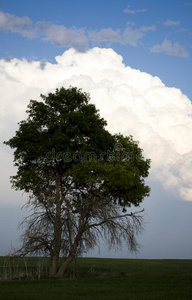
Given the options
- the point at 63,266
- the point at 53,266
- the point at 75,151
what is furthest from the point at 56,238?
the point at 75,151

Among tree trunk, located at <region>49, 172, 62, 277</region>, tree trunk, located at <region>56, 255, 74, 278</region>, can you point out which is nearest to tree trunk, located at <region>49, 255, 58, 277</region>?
tree trunk, located at <region>49, 172, 62, 277</region>

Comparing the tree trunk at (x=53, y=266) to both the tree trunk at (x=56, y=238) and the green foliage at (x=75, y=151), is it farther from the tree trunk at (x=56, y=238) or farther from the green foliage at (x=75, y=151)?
the green foliage at (x=75, y=151)

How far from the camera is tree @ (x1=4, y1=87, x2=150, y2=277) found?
32.3m

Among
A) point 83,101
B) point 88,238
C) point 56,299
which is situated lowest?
point 56,299

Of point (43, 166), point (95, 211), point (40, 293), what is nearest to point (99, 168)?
point (95, 211)

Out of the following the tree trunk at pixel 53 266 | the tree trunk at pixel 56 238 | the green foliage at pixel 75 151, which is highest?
the green foliage at pixel 75 151

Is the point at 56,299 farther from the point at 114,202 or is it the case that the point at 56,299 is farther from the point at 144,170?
the point at 144,170

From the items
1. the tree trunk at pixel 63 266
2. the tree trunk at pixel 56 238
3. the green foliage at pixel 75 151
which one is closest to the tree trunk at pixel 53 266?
the tree trunk at pixel 56 238

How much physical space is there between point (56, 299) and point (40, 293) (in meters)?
2.23

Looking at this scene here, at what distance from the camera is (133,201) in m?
34.6

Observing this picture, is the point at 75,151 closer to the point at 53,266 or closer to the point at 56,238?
the point at 56,238

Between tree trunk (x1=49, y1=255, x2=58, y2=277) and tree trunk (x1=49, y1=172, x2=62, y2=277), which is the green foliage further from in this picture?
tree trunk (x1=49, y1=255, x2=58, y2=277)

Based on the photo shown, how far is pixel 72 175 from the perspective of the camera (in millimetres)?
33375

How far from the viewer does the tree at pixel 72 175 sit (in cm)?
3228
